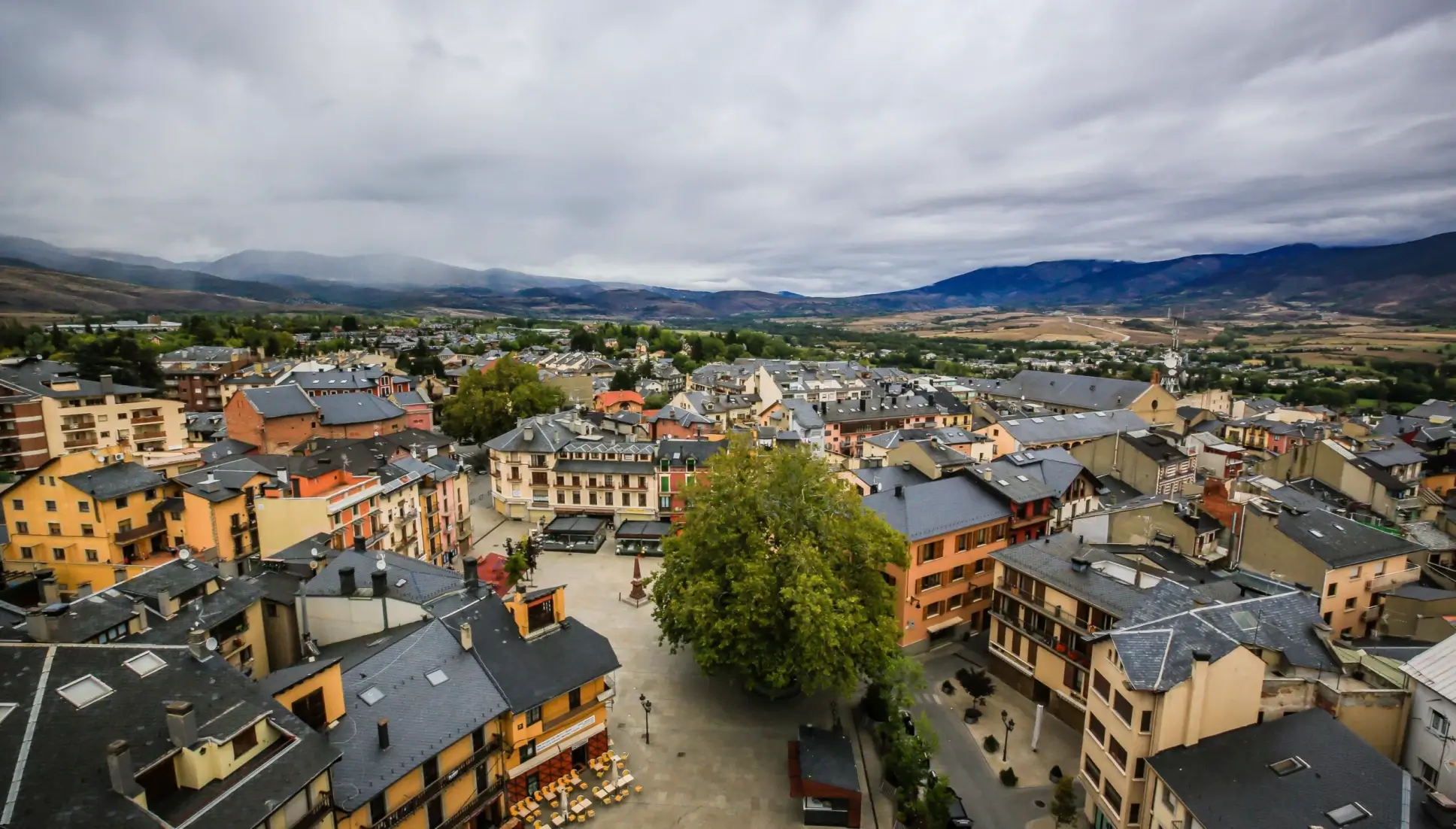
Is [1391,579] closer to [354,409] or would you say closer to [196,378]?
[354,409]

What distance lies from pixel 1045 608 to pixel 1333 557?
14.6m

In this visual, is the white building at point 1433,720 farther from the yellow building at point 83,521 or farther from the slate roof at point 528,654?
the yellow building at point 83,521

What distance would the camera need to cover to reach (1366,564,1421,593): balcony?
102ft

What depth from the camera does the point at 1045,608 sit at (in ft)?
90.6

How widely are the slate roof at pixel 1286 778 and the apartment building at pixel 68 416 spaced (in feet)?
229

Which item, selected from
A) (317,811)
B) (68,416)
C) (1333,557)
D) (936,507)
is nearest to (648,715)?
(317,811)

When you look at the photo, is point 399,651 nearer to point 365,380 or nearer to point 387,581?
point 387,581

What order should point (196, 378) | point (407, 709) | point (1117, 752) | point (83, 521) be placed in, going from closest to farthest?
point (407, 709) < point (1117, 752) < point (83, 521) < point (196, 378)

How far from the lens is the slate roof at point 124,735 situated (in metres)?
12.7

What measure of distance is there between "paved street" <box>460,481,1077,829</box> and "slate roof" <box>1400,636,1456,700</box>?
1178 centimetres

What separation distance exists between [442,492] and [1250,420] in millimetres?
81354

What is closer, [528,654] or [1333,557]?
[528,654]

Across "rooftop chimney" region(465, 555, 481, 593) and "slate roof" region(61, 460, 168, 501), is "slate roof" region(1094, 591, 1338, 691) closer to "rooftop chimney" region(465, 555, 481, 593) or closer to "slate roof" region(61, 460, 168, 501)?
"rooftop chimney" region(465, 555, 481, 593)

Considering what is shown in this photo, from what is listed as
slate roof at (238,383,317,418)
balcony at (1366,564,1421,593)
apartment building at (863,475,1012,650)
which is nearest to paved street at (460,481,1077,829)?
apartment building at (863,475,1012,650)
